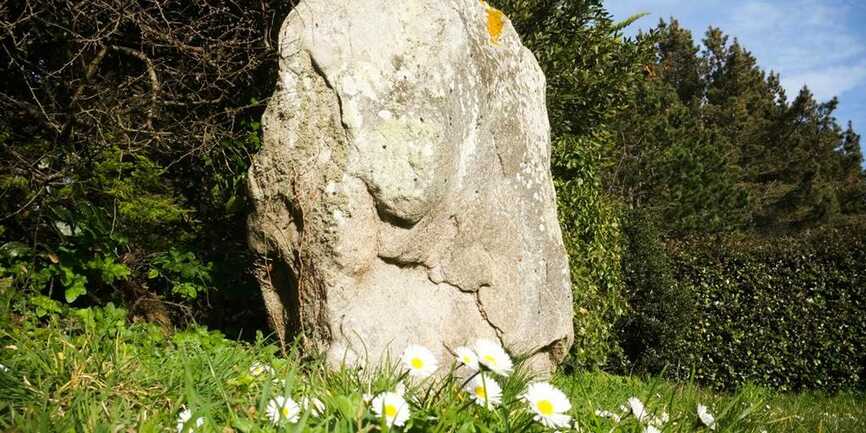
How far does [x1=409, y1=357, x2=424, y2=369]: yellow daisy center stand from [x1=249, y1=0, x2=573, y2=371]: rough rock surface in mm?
906

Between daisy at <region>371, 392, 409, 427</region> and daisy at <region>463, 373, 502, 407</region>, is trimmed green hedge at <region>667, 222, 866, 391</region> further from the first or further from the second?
daisy at <region>371, 392, 409, 427</region>

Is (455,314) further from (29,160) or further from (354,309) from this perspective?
(29,160)

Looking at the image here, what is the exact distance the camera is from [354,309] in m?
3.11

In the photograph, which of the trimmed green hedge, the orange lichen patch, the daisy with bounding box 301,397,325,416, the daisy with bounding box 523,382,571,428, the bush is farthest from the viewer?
the trimmed green hedge

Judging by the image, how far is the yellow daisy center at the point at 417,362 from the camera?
80.1 inches

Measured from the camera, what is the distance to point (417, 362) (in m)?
2.05

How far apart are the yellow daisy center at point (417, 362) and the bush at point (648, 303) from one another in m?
5.58

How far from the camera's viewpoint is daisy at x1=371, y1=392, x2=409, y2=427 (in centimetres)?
174

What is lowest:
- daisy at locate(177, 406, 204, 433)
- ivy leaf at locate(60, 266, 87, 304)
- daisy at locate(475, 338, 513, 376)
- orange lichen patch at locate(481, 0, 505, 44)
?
ivy leaf at locate(60, 266, 87, 304)

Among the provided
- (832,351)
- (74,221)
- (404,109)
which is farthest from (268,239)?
(832,351)

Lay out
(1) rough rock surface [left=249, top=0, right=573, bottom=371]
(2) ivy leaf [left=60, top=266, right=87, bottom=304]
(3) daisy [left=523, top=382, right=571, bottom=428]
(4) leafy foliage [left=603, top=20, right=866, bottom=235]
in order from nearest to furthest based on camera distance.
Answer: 1. (3) daisy [left=523, top=382, right=571, bottom=428]
2. (1) rough rock surface [left=249, top=0, right=573, bottom=371]
3. (2) ivy leaf [left=60, top=266, right=87, bottom=304]
4. (4) leafy foliage [left=603, top=20, right=866, bottom=235]

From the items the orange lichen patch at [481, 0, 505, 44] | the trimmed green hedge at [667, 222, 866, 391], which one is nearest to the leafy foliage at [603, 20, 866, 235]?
the trimmed green hedge at [667, 222, 866, 391]

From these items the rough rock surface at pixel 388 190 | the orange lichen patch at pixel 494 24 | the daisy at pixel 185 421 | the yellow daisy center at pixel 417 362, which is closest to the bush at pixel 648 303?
the rough rock surface at pixel 388 190

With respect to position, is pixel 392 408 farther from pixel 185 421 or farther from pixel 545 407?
pixel 185 421
